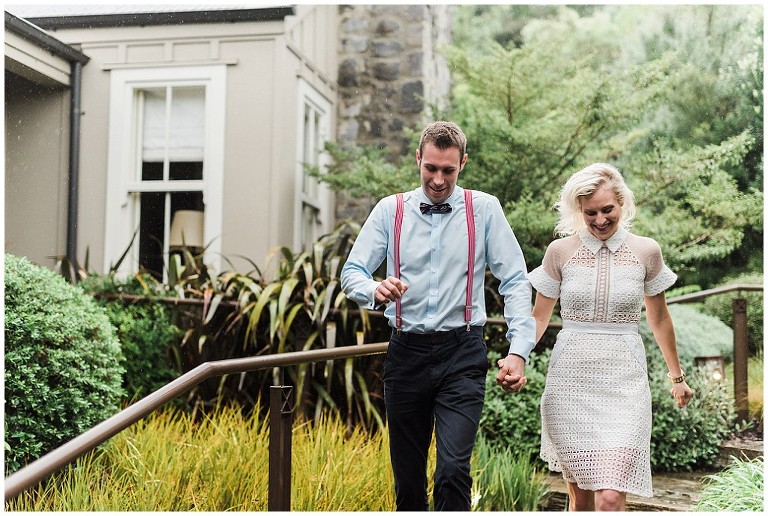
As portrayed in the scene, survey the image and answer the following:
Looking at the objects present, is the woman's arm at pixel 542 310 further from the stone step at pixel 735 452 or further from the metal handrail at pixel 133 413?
the stone step at pixel 735 452

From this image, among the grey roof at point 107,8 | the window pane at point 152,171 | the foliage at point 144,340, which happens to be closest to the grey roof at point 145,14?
the grey roof at point 107,8

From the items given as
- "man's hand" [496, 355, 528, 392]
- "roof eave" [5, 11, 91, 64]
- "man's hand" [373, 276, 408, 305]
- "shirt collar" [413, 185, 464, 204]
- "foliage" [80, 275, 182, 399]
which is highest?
"roof eave" [5, 11, 91, 64]

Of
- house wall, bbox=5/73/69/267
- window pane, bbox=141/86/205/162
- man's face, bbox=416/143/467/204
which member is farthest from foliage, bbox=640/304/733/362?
house wall, bbox=5/73/69/267

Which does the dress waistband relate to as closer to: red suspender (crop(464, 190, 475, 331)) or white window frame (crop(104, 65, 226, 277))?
red suspender (crop(464, 190, 475, 331))

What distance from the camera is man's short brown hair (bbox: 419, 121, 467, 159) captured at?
260 cm

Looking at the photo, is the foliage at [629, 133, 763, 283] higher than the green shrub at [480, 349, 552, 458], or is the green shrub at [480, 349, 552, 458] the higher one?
the foliage at [629, 133, 763, 283]

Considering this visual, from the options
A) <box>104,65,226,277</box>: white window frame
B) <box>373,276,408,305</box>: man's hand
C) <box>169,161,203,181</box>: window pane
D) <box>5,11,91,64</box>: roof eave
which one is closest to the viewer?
<box>373,276,408,305</box>: man's hand

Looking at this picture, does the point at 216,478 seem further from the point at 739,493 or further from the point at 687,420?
the point at 687,420

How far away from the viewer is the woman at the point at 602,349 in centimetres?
273

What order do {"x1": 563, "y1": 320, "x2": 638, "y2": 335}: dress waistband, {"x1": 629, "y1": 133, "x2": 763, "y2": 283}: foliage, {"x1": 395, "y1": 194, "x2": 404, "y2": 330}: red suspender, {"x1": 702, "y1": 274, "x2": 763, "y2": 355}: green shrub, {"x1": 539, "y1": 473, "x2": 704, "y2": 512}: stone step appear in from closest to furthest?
{"x1": 395, "y1": 194, "x2": 404, "y2": 330}: red suspender
{"x1": 563, "y1": 320, "x2": 638, "y2": 335}: dress waistband
{"x1": 539, "y1": 473, "x2": 704, "y2": 512}: stone step
{"x1": 629, "y1": 133, "x2": 763, "y2": 283}: foliage
{"x1": 702, "y1": 274, "x2": 763, "y2": 355}: green shrub

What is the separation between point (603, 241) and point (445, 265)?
22.9 inches

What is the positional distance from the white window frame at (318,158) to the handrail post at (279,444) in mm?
4789

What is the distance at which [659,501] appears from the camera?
4.43 metres

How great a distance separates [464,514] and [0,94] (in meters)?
3.76
